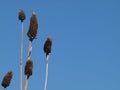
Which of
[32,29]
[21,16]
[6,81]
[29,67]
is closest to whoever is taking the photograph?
[29,67]

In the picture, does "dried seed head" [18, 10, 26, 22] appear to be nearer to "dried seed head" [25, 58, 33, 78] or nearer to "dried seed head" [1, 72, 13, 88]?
"dried seed head" [1, 72, 13, 88]

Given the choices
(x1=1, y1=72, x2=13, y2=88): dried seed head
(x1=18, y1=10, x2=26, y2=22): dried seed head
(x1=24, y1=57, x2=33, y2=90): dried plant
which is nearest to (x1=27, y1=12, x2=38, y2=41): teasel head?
(x1=24, y1=57, x2=33, y2=90): dried plant

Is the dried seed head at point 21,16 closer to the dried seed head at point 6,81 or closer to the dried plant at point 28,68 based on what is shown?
the dried seed head at point 6,81

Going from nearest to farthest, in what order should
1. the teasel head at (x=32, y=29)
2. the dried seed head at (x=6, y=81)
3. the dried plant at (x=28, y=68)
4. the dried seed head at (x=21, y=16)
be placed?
1. the dried plant at (x=28, y=68)
2. the teasel head at (x=32, y=29)
3. the dried seed head at (x=6, y=81)
4. the dried seed head at (x=21, y=16)

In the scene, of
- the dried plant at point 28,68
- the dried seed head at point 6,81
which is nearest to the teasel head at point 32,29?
the dried plant at point 28,68

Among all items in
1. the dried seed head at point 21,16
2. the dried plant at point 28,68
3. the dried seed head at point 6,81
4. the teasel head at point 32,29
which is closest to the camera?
the dried plant at point 28,68

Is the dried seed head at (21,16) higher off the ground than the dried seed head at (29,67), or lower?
higher

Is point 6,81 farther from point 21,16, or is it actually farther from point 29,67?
point 21,16

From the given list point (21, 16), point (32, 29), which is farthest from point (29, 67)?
point (21, 16)

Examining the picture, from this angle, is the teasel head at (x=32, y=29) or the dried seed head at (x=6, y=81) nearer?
the teasel head at (x=32, y=29)

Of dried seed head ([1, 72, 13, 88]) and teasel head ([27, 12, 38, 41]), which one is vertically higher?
teasel head ([27, 12, 38, 41])

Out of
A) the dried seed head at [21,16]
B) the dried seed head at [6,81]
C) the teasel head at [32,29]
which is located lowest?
the dried seed head at [6,81]

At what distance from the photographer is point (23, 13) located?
11711mm

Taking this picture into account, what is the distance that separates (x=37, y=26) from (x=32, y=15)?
0.60 m
